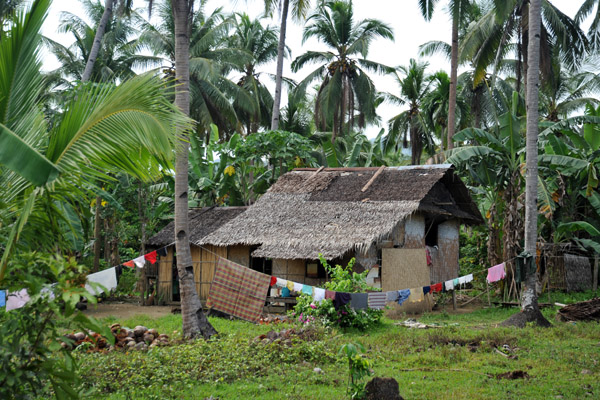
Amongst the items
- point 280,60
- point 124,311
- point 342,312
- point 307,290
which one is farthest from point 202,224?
point 280,60

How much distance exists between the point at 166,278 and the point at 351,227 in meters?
5.79

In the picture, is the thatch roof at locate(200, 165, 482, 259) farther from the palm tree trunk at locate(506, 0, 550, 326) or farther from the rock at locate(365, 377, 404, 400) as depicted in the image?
the rock at locate(365, 377, 404, 400)

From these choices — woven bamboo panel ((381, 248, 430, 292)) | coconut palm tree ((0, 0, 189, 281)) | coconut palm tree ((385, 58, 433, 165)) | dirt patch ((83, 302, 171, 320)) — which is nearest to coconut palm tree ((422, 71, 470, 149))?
coconut palm tree ((385, 58, 433, 165))

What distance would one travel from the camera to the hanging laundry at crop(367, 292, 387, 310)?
1092 centimetres

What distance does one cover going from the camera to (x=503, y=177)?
15.6 metres

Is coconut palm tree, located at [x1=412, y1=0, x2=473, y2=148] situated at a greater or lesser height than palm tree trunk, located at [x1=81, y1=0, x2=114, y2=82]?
greater

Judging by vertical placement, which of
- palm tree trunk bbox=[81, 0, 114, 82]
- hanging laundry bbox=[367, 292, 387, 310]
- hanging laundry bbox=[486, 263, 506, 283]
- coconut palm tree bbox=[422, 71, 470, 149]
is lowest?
hanging laundry bbox=[367, 292, 387, 310]

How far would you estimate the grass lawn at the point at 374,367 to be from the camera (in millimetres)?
6414

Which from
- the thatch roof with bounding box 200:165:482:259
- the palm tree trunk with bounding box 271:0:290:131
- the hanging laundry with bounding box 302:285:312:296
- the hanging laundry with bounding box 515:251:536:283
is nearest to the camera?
the hanging laundry with bounding box 302:285:312:296

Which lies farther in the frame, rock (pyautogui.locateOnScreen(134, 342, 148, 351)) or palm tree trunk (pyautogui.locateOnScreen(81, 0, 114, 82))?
palm tree trunk (pyautogui.locateOnScreen(81, 0, 114, 82))

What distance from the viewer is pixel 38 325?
3650mm

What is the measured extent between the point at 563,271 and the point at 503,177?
315cm

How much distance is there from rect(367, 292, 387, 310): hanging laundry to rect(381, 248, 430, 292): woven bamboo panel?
306 centimetres

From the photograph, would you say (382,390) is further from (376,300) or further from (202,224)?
(202,224)
